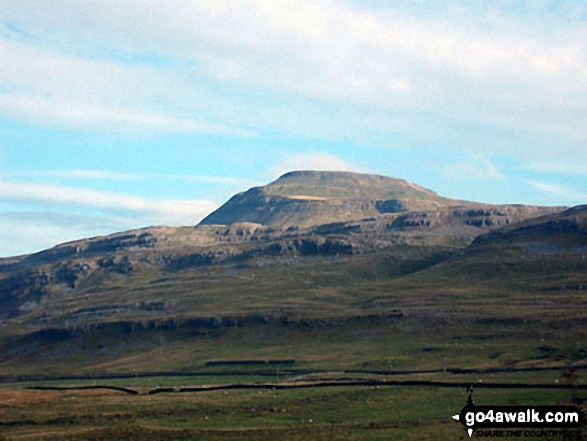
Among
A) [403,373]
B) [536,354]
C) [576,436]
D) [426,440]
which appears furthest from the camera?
[536,354]

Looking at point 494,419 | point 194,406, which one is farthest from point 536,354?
point 494,419

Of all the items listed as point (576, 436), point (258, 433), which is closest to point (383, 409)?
point (258, 433)

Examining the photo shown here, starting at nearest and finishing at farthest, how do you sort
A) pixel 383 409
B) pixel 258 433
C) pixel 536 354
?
pixel 258 433 < pixel 383 409 < pixel 536 354

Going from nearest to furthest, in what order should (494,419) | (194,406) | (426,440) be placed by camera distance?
1. (494,419)
2. (426,440)
3. (194,406)

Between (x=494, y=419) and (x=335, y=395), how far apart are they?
198 feet

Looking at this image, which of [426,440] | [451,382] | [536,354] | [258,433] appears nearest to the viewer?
[426,440]

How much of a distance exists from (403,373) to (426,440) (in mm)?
80244

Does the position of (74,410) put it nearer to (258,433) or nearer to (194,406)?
(194,406)

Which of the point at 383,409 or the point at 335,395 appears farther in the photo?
the point at 335,395

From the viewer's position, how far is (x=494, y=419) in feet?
245

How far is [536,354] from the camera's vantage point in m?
187

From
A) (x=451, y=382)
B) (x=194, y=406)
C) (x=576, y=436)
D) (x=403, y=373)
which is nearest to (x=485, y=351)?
(x=403, y=373)

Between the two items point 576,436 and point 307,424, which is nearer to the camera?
point 576,436

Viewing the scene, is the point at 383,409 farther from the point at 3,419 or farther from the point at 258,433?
the point at 3,419
